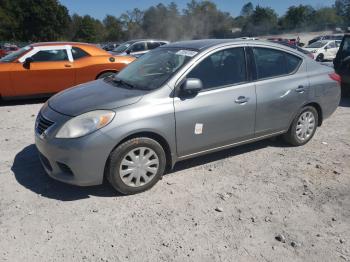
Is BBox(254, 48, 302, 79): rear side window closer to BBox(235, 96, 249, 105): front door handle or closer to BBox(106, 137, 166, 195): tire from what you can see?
BBox(235, 96, 249, 105): front door handle

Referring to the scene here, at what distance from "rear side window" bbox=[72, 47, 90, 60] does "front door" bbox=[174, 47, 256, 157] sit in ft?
16.8

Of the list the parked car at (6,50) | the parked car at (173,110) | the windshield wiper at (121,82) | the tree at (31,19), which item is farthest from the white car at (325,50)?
the tree at (31,19)

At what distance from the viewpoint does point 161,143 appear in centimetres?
422

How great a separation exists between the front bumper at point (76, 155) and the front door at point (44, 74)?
4825mm

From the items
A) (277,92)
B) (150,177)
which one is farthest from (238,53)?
(150,177)

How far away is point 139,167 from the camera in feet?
13.3

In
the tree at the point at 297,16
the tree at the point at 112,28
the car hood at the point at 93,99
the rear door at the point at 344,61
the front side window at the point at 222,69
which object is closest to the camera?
the car hood at the point at 93,99

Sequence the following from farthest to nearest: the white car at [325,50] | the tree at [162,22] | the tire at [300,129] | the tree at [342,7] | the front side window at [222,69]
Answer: the tree at [342,7] → the tree at [162,22] → the white car at [325,50] → the tire at [300,129] → the front side window at [222,69]

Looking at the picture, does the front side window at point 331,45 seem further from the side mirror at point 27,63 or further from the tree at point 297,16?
the tree at point 297,16

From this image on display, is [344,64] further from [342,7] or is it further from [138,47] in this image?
[342,7]

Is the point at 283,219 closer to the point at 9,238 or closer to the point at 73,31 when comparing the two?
the point at 9,238

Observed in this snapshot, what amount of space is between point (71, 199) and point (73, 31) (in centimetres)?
9413

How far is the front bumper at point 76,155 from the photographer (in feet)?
12.2

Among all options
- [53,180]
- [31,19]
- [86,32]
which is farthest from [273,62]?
[86,32]
